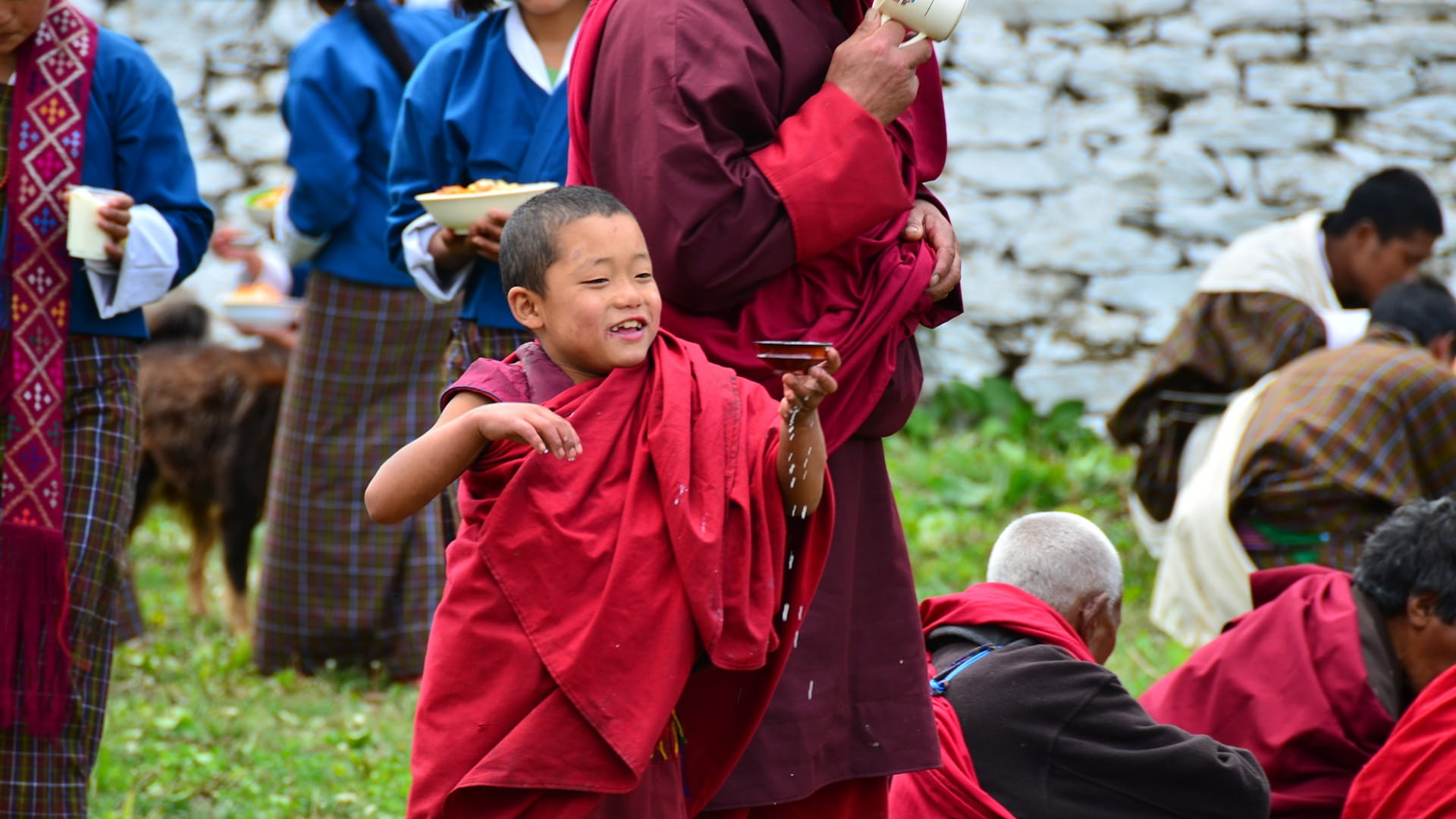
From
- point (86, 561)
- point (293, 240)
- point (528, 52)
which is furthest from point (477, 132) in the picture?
point (293, 240)

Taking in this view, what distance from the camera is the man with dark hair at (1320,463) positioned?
5008 mm

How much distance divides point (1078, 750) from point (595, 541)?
122 centimetres

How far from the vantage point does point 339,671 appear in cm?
533

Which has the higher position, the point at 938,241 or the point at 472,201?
the point at 938,241

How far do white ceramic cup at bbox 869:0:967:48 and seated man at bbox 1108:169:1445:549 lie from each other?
165 inches

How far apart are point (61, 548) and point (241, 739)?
4.54ft

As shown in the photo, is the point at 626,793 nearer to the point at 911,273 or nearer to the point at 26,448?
the point at 911,273

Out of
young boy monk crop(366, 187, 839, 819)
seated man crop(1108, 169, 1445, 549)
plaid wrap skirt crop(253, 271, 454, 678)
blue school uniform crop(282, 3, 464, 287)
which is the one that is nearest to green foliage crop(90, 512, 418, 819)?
plaid wrap skirt crop(253, 271, 454, 678)

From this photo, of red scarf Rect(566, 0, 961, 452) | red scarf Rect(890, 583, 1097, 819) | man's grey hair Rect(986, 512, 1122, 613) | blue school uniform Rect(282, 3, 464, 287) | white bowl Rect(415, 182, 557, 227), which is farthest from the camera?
blue school uniform Rect(282, 3, 464, 287)

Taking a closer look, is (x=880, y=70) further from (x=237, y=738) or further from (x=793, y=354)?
(x=237, y=738)

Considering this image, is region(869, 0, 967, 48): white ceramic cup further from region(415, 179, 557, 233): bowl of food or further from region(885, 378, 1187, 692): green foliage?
region(885, 378, 1187, 692): green foliage

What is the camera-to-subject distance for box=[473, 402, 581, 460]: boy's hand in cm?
201

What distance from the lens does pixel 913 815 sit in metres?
2.90

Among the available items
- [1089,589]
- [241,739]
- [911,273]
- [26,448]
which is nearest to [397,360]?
[241,739]
